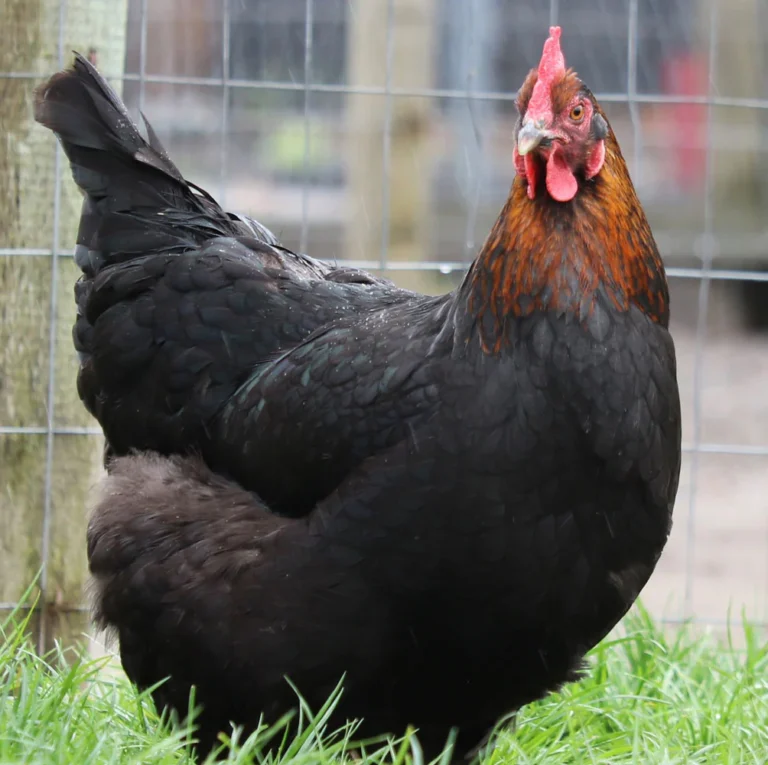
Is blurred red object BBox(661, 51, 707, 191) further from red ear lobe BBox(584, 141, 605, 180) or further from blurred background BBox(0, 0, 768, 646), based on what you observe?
red ear lobe BBox(584, 141, 605, 180)

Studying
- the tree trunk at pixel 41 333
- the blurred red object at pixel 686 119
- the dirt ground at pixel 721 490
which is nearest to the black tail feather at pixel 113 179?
the tree trunk at pixel 41 333

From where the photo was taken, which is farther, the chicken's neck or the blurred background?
the blurred background

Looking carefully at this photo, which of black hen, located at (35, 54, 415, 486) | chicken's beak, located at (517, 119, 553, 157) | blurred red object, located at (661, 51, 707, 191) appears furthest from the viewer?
blurred red object, located at (661, 51, 707, 191)

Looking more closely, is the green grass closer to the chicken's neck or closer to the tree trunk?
the tree trunk

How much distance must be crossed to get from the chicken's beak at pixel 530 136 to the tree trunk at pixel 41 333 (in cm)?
166

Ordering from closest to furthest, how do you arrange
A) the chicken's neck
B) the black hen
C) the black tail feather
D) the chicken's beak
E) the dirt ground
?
the chicken's beak, the chicken's neck, the black hen, the black tail feather, the dirt ground

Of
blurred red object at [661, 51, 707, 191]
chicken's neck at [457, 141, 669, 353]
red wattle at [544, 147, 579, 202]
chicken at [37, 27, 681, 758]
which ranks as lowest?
chicken at [37, 27, 681, 758]

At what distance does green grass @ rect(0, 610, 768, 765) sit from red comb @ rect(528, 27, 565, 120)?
132 centimetres

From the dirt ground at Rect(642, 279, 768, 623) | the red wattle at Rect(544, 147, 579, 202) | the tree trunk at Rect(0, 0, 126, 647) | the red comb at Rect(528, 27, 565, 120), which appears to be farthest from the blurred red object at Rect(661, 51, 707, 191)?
the red wattle at Rect(544, 147, 579, 202)

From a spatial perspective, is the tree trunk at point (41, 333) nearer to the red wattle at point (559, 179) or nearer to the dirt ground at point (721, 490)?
the red wattle at point (559, 179)

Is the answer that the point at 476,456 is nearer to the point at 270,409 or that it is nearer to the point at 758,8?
the point at 270,409

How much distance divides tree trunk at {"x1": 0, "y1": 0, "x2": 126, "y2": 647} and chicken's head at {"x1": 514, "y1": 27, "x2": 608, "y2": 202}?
1.63m

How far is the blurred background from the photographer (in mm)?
3654

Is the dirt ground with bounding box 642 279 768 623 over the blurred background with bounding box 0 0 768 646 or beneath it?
beneath
